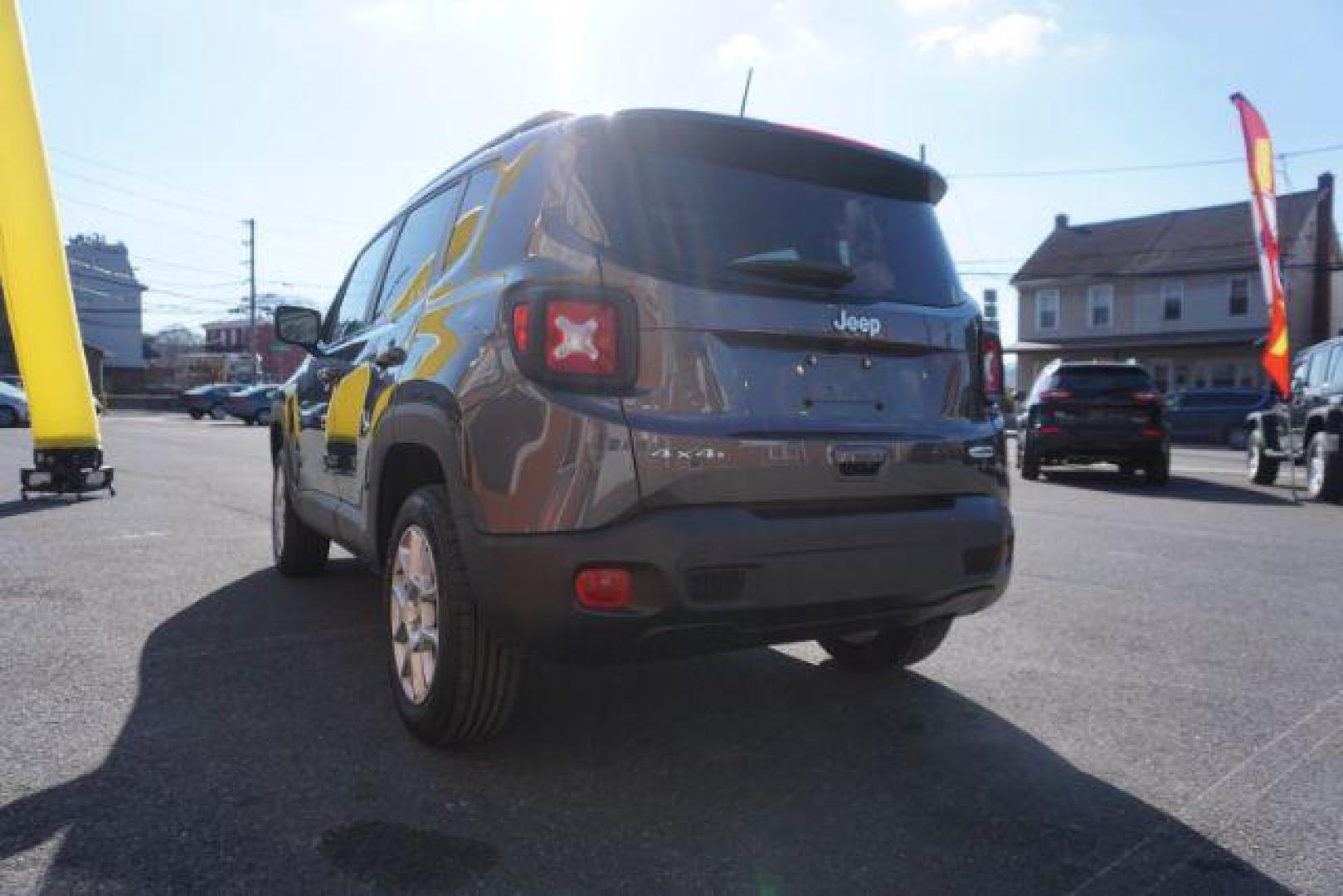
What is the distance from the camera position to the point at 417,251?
3.86 metres

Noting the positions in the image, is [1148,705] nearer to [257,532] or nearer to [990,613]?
[990,613]

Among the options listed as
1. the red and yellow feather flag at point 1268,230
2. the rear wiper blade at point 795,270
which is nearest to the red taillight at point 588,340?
the rear wiper blade at point 795,270

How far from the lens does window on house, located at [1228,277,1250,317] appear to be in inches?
1316

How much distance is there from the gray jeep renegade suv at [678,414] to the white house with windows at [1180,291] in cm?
3514

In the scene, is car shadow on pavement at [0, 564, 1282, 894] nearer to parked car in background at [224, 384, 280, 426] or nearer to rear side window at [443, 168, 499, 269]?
rear side window at [443, 168, 499, 269]

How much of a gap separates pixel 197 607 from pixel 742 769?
11.0ft

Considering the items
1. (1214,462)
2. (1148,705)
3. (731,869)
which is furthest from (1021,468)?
(731,869)

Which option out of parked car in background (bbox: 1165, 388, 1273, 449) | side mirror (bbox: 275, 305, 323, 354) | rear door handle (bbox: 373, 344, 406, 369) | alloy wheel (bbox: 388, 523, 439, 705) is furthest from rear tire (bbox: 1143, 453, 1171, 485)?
parked car in background (bbox: 1165, 388, 1273, 449)

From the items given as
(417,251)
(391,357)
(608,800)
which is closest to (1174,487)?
(417,251)

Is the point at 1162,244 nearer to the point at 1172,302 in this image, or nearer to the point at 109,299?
the point at 1172,302

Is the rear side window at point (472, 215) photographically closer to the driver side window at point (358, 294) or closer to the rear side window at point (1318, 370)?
the driver side window at point (358, 294)

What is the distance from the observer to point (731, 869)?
2281mm

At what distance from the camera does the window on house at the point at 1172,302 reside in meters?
34.8

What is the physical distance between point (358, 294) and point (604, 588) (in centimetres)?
288
